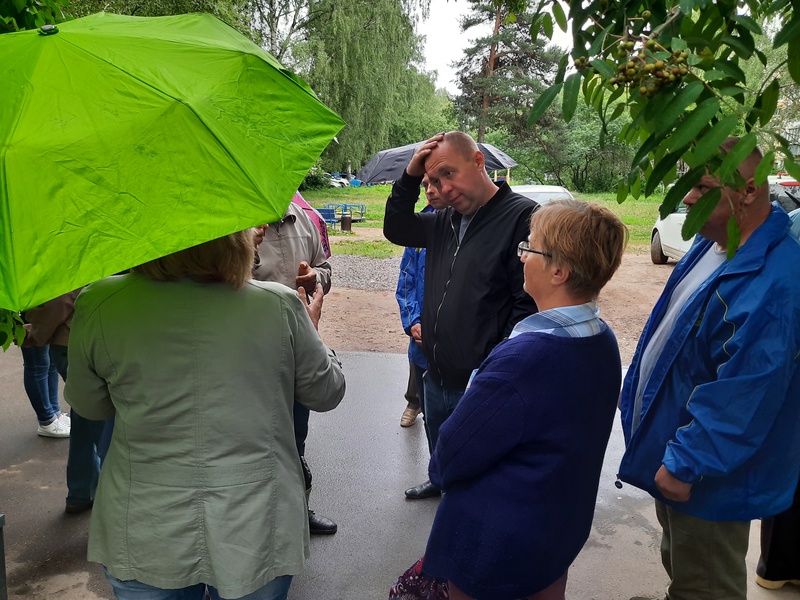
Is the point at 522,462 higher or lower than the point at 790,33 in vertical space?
lower

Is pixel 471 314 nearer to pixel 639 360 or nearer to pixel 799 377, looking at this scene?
pixel 639 360

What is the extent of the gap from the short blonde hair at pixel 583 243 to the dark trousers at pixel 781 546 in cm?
184

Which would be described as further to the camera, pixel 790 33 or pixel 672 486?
pixel 672 486

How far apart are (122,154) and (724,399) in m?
1.81

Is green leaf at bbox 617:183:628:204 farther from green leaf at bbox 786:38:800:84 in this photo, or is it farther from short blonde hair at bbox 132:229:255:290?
short blonde hair at bbox 132:229:255:290

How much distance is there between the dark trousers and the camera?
3.01 meters

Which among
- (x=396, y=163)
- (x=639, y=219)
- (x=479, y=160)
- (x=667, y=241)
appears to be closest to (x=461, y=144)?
(x=479, y=160)

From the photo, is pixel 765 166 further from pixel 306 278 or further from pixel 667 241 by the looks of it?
pixel 667 241

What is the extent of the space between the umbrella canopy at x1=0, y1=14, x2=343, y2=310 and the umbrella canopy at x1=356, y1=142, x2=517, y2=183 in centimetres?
409

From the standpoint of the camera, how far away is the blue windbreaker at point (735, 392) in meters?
2.03

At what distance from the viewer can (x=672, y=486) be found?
7.11ft

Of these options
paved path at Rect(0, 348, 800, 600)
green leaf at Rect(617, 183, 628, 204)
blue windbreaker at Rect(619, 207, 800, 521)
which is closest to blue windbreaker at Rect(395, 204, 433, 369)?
paved path at Rect(0, 348, 800, 600)

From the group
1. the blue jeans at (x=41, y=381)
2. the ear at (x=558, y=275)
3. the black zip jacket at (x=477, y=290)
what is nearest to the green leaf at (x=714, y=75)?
the ear at (x=558, y=275)

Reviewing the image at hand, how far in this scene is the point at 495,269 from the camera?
2.78 metres
